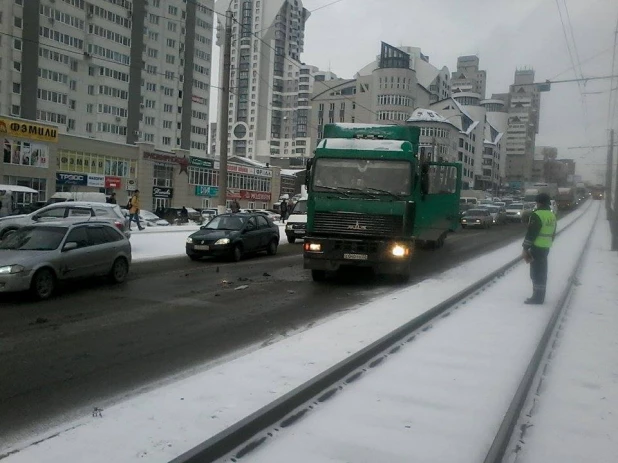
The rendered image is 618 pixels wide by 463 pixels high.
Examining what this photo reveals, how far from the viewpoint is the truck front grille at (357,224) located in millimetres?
12578

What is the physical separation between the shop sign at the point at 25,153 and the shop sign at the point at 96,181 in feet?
18.6

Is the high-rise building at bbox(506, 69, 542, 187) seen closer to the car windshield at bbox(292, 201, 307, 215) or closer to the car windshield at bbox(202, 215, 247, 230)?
the car windshield at bbox(292, 201, 307, 215)

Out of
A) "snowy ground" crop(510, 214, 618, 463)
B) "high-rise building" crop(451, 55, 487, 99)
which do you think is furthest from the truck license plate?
"high-rise building" crop(451, 55, 487, 99)

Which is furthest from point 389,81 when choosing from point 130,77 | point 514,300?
point 514,300

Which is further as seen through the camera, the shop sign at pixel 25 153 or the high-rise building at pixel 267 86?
the high-rise building at pixel 267 86

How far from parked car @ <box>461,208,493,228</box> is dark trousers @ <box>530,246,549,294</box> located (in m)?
31.4

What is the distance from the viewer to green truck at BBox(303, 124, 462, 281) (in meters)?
12.7

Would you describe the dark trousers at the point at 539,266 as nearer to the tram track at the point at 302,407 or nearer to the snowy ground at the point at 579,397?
the snowy ground at the point at 579,397

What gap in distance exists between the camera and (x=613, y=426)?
16.3ft

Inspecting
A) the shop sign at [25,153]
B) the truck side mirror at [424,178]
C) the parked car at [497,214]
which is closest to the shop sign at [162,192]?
the shop sign at [25,153]

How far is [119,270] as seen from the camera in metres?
13.1

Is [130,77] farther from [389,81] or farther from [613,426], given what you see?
[613,426]

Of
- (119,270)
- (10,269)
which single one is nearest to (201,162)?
(119,270)

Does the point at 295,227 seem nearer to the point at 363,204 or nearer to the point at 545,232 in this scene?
the point at 363,204
